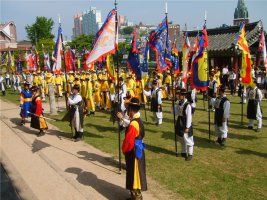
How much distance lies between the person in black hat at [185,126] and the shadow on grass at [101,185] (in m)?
2.64

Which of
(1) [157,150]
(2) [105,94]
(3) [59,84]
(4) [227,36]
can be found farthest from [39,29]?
(1) [157,150]

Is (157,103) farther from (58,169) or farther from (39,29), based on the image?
(39,29)

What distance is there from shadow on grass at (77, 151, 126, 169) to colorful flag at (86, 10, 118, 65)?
2908 millimetres

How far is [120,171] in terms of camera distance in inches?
320

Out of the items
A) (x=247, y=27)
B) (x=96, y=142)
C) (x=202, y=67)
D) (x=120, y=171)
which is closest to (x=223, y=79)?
(x=247, y=27)

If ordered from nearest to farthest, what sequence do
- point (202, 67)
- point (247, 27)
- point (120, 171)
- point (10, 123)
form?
point (120, 171) → point (202, 67) → point (10, 123) → point (247, 27)

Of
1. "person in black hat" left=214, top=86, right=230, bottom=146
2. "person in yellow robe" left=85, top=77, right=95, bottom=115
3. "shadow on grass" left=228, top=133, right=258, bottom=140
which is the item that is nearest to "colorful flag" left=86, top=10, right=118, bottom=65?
"person in black hat" left=214, top=86, right=230, bottom=146

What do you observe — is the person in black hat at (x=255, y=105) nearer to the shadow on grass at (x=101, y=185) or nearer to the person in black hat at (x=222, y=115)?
the person in black hat at (x=222, y=115)

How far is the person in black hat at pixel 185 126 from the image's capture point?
8680 millimetres

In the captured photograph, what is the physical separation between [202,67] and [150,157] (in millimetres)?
3571

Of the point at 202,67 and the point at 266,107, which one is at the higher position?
the point at 202,67

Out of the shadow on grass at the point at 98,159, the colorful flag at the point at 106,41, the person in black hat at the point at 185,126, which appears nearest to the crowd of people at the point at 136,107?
the person in black hat at the point at 185,126

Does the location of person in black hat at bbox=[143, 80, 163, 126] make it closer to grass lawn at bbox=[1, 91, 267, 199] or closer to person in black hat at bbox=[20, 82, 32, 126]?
grass lawn at bbox=[1, 91, 267, 199]

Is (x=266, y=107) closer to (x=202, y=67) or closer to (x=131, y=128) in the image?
(x=202, y=67)
